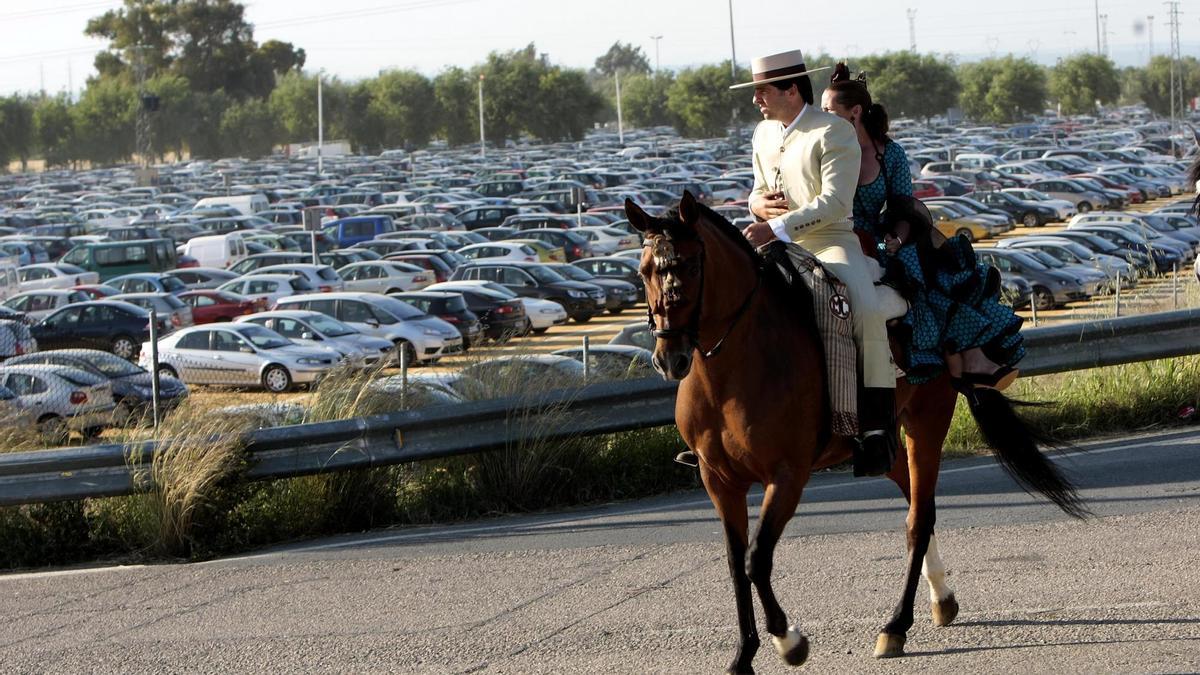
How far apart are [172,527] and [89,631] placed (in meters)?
1.60

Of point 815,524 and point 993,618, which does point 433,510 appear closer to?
point 815,524

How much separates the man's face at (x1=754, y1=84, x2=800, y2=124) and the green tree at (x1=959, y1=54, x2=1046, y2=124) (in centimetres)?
13183

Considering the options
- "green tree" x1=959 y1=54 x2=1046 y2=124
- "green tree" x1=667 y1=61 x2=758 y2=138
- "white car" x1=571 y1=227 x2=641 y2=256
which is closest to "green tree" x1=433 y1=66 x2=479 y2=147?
"green tree" x1=667 y1=61 x2=758 y2=138

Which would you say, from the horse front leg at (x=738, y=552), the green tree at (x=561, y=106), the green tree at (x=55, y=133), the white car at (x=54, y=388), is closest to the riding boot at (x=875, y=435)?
the horse front leg at (x=738, y=552)

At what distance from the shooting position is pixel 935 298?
277 inches

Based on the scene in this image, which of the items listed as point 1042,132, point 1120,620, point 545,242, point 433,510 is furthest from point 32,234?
point 1042,132

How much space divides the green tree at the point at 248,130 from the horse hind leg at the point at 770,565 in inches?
5612

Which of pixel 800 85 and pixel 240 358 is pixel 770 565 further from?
pixel 240 358

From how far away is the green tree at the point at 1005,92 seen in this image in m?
133

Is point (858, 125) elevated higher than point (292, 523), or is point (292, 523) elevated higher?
point (858, 125)

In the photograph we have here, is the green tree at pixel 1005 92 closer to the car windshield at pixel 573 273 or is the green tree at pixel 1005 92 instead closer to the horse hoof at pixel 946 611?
the car windshield at pixel 573 273

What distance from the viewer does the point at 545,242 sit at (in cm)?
5262

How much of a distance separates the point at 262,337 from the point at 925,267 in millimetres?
25863

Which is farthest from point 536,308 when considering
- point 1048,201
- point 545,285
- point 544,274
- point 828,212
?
point 828,212
